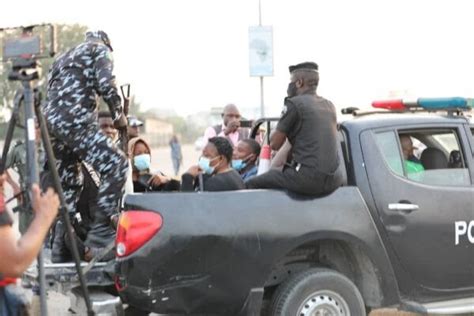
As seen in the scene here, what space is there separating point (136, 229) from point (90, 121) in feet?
3.61

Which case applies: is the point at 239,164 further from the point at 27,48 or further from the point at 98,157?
the point at 27,48

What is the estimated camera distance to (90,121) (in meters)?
5.73

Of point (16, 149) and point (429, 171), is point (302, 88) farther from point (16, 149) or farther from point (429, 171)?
point (16, 149)

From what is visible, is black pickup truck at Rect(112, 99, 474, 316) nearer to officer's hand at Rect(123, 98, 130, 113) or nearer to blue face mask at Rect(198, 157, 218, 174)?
blue face mask at Rect(198, 157, 218, 174)

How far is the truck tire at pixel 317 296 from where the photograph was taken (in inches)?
208

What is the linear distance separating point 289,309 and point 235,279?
1.38 feet

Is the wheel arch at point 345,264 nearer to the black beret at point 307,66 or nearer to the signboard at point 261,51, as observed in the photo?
the black beret at point 307,66

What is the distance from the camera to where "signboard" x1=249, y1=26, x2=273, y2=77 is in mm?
15156

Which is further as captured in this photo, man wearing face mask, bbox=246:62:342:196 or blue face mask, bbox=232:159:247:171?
blue face mask, bbox=232:159:247:171

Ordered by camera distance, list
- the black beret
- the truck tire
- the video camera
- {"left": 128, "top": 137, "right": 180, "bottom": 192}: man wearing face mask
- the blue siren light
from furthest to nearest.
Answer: {"left": 128, "top": 137, "right": 180, "bottom": 192}: man wearing face mask, the blue siren light, the black beret, the truck tire, the video camera

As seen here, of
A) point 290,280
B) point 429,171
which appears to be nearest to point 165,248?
point 290,280

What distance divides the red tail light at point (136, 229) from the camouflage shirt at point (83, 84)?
103cm

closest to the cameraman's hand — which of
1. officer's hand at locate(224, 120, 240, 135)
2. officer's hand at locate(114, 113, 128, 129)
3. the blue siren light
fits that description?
officer's hand at locate(114, 113, 128, 129)

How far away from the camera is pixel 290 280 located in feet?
17.6
